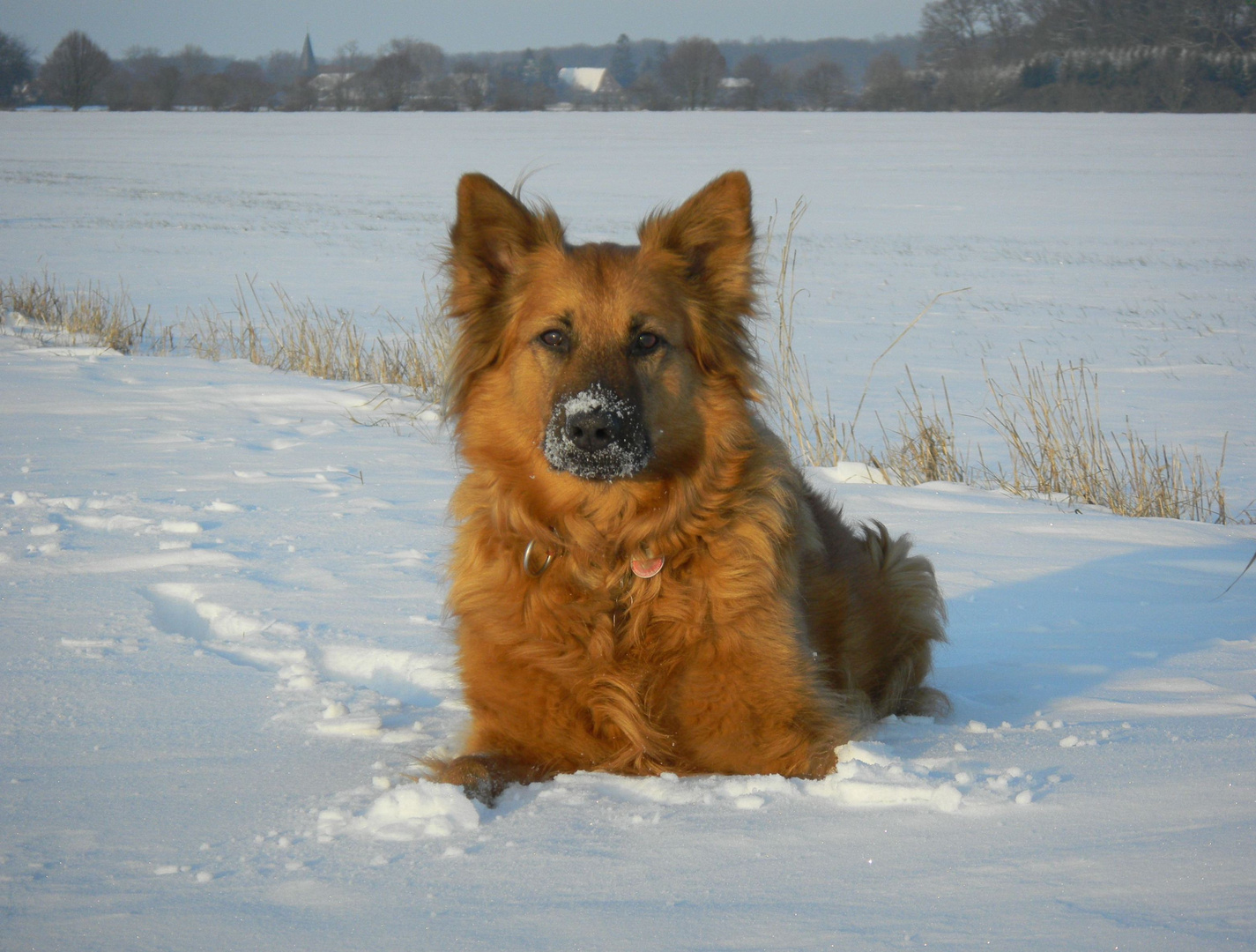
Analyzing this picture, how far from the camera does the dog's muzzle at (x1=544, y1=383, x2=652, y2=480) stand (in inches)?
123

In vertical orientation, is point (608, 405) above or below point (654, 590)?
above

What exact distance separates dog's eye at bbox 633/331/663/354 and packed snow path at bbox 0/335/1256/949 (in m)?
1.36

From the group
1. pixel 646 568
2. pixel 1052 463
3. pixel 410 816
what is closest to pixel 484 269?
pixel 646 568

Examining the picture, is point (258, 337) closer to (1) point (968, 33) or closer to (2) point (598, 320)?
(2) point (598, 320)

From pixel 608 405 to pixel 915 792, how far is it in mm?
1383

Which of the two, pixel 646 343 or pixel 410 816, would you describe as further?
pixel 646 343

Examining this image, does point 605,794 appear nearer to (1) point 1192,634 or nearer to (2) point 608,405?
(2) point 608,405

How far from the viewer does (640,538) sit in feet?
10.9

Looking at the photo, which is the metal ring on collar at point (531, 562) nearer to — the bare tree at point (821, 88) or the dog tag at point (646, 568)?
the dog tag at point (646, 568)

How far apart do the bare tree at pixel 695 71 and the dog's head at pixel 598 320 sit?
86.0 metres

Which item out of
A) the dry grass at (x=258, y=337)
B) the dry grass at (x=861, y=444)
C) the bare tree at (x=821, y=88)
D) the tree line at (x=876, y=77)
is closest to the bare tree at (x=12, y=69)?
the tree line at (x=876, y=77)

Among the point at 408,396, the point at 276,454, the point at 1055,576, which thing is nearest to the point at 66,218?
the point at 408,396

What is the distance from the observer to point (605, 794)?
2803 mm

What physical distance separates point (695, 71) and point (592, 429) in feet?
293
